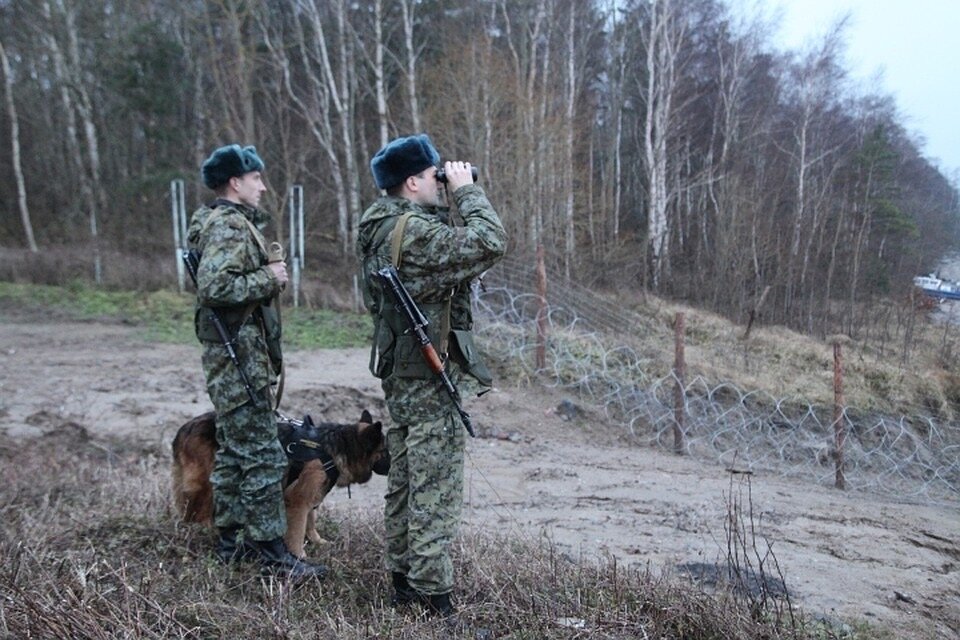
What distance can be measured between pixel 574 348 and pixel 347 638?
25.0 feet

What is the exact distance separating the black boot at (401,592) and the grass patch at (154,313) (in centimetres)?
820

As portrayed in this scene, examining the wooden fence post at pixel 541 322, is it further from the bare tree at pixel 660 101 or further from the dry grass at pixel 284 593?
the bare tree at pixel 660 101

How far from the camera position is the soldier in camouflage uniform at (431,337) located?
8.96 ft

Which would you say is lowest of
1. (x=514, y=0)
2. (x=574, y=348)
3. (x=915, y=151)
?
(x=574, y=348)

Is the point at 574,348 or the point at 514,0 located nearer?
the point at 574,348

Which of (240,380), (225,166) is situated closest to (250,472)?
(240,380)

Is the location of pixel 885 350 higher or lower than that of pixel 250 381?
lower

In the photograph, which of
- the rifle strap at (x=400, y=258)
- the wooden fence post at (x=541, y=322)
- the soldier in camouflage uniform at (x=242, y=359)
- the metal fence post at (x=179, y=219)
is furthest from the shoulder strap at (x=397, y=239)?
the metal fence post at (x=179, y=219)

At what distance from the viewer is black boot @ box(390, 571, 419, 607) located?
2854mm

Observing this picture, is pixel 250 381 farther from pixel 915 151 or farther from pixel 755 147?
pixel 755 147

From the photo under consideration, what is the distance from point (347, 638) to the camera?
92.7 inches

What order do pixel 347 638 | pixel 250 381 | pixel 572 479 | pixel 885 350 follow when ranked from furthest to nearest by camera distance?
pixel 885 350, pixel 572 479, pixel 250 381, pixel 347 638

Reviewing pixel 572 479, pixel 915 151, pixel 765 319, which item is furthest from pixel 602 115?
pixel 572 479

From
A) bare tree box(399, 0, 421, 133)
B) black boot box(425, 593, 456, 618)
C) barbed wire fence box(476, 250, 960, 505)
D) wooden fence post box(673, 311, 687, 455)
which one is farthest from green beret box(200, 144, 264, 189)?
bare tree box(399, 0, 421, 133)
